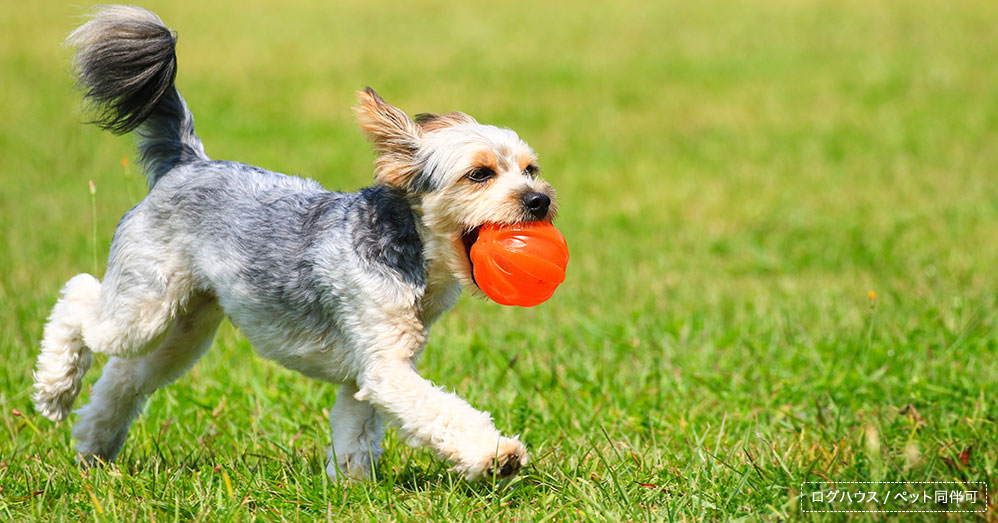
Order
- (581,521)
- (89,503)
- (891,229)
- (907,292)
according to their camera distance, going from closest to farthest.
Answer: (581,521) < (89,503) < (907,292) < (891,229)

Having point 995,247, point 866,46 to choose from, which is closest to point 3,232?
point 995,247

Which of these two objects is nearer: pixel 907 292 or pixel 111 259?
pixel 111 259

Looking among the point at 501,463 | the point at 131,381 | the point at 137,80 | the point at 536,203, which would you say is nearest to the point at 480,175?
the point at 536,203

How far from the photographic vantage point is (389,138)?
4.38 m

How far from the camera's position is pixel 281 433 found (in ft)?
17.5

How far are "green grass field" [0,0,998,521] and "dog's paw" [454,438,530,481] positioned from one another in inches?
8.5

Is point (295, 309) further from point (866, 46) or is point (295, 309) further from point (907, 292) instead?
point (866, 46)

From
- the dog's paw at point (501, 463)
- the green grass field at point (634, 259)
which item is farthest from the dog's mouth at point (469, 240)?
the green grass field at point (634, 259)

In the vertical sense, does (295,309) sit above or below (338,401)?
above

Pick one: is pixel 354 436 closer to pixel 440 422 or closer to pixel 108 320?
pixel 440 422

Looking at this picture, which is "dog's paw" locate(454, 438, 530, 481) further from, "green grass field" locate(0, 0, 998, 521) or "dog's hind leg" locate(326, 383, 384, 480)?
"dog's hind leg" locate(326, 383, 384, 480)

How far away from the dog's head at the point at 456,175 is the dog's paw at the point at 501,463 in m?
0.73

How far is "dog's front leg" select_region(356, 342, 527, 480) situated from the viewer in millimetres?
3811

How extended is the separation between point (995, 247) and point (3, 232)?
931cm
